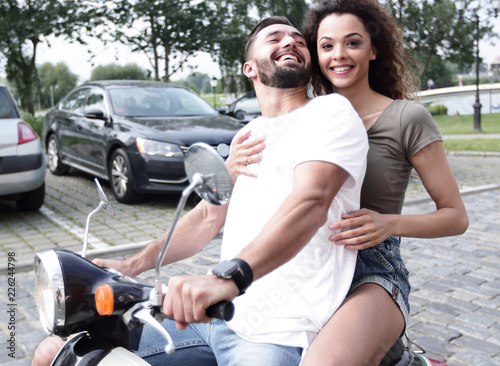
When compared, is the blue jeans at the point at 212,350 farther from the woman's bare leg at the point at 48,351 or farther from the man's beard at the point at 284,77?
the man's beard at the point at 284,77

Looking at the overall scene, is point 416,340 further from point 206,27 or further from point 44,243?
point 206,27

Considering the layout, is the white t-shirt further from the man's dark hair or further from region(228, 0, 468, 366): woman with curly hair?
the man's dark hair

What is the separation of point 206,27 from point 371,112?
57.5 ft

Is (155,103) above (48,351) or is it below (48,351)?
above

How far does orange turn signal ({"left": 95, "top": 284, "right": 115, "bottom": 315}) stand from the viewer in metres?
1.38

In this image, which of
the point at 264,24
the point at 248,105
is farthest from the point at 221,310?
the point at 248,105

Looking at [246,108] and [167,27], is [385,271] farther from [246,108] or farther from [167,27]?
[167,27]

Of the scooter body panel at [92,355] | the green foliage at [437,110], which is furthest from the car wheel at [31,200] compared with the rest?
the green foliage at [437,110]

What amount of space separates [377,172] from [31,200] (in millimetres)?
6362

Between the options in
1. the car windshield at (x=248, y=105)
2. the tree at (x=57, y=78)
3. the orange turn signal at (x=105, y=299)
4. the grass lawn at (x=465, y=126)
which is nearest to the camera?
the orange turn signal at (x=105, y=299)

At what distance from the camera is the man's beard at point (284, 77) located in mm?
2104

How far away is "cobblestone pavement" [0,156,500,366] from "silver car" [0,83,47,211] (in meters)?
0.28

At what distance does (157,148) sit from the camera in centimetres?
760

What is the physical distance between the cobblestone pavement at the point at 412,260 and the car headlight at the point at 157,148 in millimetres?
744
